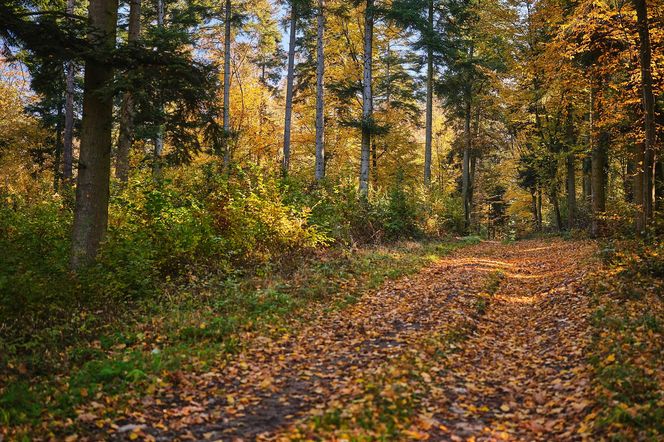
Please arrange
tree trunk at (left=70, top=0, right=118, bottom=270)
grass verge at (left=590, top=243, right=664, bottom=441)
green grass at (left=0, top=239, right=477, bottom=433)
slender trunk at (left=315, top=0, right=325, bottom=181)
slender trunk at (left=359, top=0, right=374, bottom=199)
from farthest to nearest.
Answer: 1. slender trunk at (left=315, top=0, right=325, bottom=181)
2. slender trunk at (left=359, top=0, right=374, bottom=199)
3. tree trunk at (left=70, top=0, right=118, bottom=270)
4. green grass at (left=0, top=239, right=477, bottom=433)
5. grass verge at (left=590, top=243, right=664, bottom=441)

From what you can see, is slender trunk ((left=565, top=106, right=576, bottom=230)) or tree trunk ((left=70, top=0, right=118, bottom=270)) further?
slender trunk ((left=565, top=106, right=576, bottom=230))

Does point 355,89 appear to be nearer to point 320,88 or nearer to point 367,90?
point 367,90

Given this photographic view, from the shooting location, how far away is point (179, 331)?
677 centimetres

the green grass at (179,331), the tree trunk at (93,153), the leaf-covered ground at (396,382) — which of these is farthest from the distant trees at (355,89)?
the leaf-covered ground at (396,382)

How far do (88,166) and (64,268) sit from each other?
1.72 metres

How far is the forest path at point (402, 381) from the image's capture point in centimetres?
453

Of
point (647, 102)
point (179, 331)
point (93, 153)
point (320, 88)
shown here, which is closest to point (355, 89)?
point (320, 88)

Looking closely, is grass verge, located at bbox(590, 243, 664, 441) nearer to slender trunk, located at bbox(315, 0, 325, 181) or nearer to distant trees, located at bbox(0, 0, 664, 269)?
distant trees, located at bbox(0, 0, 664, 269)

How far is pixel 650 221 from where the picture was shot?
425 inches

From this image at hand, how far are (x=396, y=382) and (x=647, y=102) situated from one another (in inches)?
371

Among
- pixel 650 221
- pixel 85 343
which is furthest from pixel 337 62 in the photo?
pixel 85 343

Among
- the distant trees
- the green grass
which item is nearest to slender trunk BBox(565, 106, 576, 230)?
the distant trees

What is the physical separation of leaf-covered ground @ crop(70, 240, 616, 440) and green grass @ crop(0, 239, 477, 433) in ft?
0.98

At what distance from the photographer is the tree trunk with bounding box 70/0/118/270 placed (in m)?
7.64
